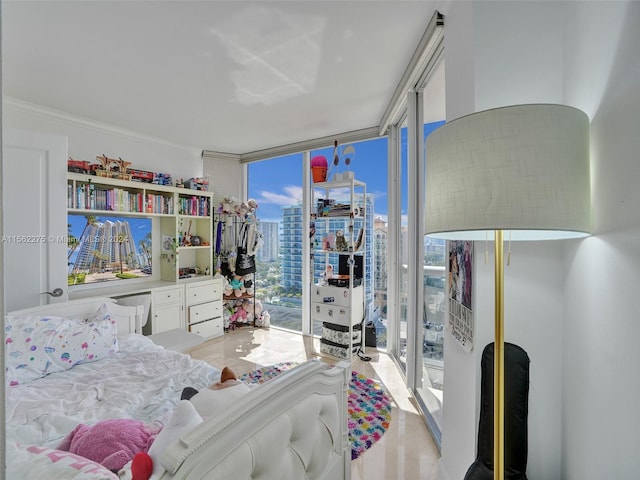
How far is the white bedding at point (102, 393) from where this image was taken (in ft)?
4.17

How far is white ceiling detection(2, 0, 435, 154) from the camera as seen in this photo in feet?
5.18

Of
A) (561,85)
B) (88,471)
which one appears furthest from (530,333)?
(88,471)

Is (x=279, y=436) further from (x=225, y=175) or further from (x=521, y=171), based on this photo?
(x=225, y=175)

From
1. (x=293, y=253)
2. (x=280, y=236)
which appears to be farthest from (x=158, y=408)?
(x=280, y=236)

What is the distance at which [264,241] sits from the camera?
14.0 ft

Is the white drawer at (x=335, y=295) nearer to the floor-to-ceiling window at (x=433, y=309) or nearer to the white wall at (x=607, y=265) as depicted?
the floor-to-ceiling window at (x=433, y=309)

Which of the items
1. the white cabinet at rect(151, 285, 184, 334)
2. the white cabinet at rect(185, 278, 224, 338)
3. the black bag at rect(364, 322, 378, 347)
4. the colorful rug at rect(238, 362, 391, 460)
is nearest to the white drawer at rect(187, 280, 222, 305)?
the white cabinet at rect(185, 278, 224, 338)

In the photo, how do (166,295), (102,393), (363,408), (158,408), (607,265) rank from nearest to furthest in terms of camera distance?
1. (607,265)
2. (158,408)
3. (102,393)
4. (363,408)
5. (166,295)

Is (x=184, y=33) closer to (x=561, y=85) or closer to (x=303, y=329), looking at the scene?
(x=561, y=85)

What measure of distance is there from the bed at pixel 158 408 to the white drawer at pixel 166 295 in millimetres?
724

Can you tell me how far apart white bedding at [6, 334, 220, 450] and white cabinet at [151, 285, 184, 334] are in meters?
1.18

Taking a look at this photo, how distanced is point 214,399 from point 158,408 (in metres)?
0.53

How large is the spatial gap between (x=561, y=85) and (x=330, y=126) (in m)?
2.36

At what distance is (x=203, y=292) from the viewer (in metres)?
3.69
